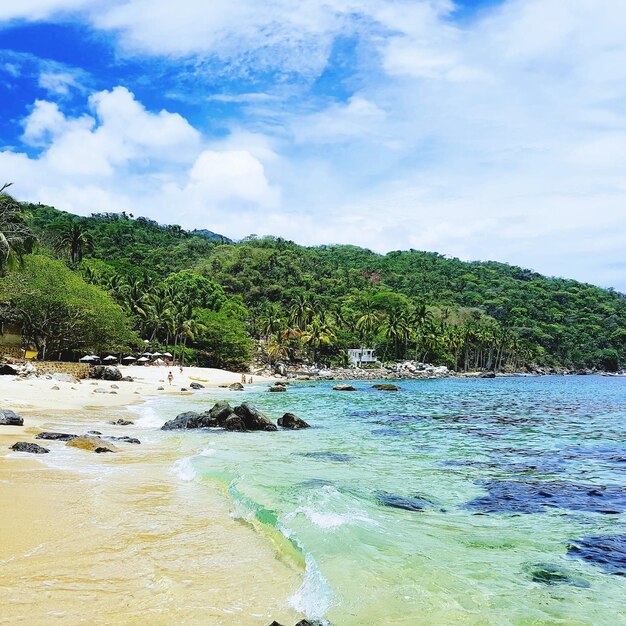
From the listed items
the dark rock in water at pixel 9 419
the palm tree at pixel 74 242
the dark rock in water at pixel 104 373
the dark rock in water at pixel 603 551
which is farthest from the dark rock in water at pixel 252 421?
the palm tree at pixel 74 242

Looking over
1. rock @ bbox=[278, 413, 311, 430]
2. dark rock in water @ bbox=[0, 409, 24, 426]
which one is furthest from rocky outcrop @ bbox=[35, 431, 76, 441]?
rock @ bbox=[278, 413, 311, 430]

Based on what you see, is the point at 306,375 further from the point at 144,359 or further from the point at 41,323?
the point at 41,323

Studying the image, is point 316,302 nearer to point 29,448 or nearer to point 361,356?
point 361,356

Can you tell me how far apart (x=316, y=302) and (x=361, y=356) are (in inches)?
650

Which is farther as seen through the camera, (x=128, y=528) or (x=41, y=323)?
(x=41, y=323)

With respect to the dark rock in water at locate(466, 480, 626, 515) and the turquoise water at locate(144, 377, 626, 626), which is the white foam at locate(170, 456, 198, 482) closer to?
the turquoise water at locate(144, 377, 626, 626)

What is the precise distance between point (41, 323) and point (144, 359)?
15606mm

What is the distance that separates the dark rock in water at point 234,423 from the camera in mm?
21969

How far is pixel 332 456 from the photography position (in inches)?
636

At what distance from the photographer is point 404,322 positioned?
113438mm

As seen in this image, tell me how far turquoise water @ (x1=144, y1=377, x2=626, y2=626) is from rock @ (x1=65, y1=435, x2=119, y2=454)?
2676 mm

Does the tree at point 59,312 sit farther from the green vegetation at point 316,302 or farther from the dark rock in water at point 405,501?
the dark rock in water at point 405,501

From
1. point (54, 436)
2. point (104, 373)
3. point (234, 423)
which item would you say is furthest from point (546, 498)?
point (104, 373)

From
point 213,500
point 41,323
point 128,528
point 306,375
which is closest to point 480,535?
point 213,500
